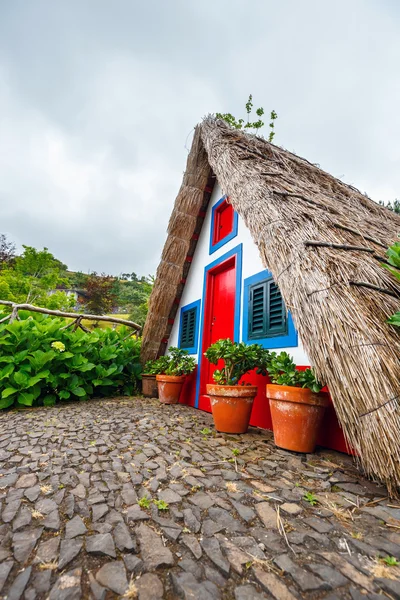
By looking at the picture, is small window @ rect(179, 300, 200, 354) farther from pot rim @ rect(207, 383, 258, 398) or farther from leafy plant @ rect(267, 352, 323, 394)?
leafy plant @ rect(267, 352, 323, 394)

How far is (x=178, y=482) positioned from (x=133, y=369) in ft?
13.8

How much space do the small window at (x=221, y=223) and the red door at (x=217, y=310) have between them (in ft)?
1.45

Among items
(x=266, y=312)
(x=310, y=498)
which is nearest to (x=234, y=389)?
(x=266, y=312)

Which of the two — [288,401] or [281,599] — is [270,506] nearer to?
[281,599]

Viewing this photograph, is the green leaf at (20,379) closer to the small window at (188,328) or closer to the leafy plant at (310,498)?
the small window at (188,328)

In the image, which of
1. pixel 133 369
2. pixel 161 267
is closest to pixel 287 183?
pixel 161 267

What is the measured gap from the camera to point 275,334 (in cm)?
319

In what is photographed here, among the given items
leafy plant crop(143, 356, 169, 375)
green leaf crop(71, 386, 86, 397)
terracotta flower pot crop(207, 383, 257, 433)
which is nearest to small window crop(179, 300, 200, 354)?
leafy plant crop(143, 356, 169, 375)

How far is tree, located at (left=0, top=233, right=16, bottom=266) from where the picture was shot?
1641cm

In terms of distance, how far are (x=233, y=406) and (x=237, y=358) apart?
1.64 ft

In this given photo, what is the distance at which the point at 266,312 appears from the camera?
3.37 meters

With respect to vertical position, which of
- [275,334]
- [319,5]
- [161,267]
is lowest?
[275,334]

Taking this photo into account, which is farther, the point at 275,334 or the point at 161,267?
the point at 161,267

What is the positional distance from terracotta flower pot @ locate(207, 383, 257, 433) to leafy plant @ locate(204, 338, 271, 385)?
0.61 feet
